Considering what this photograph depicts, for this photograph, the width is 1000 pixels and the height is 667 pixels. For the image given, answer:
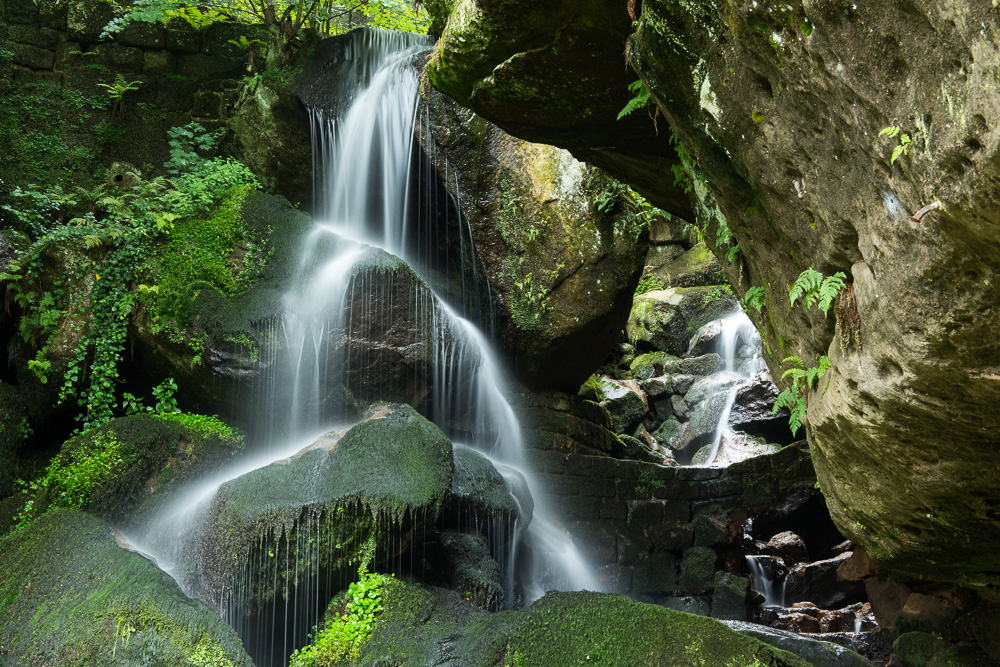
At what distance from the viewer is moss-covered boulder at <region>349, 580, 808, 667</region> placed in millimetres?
4277

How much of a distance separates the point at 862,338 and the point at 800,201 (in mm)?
734

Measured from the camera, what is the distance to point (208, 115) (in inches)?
436

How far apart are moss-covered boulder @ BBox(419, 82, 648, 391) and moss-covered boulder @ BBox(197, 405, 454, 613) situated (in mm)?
3793

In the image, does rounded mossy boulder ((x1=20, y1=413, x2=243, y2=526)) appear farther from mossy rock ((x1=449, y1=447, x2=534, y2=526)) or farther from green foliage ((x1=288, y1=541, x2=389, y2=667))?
mossy rock ((x1=449, y1=447, x2=534, y2=526))

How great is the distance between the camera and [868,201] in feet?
9.10

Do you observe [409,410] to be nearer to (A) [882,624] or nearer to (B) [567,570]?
(B) [567,570]

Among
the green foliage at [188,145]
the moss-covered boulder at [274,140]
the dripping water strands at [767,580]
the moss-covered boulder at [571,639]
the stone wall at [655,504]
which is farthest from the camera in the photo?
the moss-covered boulder at [274,140]

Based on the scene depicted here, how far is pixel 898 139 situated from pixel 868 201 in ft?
1.30

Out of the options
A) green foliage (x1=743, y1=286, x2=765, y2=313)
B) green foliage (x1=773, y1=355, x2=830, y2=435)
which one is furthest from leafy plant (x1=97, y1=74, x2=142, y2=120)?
green foliage (x1=773, y1=355, x2=830, y2=435)

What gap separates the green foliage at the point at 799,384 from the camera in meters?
3.70

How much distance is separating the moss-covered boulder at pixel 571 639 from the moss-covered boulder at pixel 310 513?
0.67m

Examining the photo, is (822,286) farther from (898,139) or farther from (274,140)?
(274,140)

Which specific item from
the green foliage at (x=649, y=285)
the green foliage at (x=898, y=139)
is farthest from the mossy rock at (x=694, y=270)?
the green foliage at (x=898, y=139)

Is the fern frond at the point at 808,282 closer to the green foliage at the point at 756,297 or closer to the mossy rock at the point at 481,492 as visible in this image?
the green foliage at the point at 756,297
